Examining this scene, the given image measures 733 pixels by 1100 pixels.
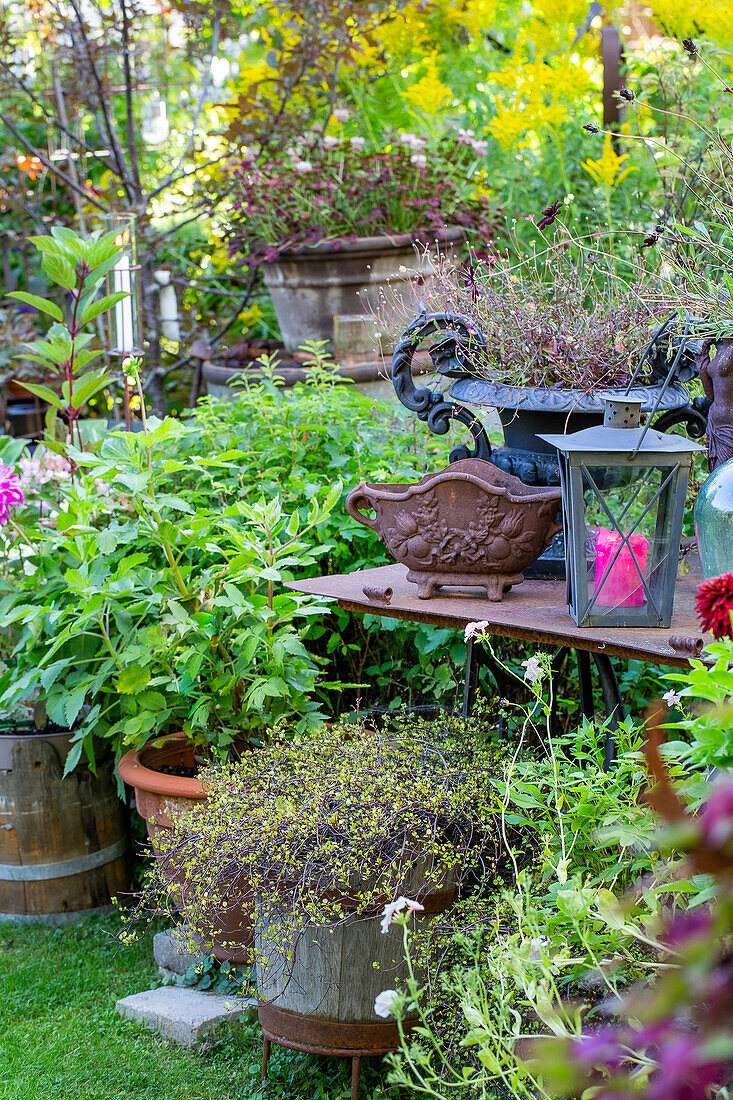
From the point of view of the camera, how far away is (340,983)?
1.86m

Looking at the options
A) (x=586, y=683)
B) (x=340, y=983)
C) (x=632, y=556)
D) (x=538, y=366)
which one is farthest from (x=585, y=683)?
(x=340, y=983)

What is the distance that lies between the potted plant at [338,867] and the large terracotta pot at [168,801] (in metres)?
0.17

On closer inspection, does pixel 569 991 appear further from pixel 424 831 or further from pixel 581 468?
pixel 581 468

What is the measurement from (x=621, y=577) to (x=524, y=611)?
0.20 meters

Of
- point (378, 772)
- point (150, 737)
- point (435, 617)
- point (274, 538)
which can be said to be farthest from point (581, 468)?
point (150, 737)

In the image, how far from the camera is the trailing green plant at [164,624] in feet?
7.89

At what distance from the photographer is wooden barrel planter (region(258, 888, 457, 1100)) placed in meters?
1.85

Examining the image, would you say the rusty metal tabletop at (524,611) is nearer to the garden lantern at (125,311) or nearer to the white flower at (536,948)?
the white flower at (536,948)

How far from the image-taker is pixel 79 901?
114 inches

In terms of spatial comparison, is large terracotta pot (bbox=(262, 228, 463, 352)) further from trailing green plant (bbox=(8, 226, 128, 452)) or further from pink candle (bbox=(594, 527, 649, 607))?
pink candle (bbox=(594, 527, 649, 607))

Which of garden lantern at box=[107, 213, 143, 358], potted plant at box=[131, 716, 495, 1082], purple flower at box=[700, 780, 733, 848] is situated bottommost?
potted plant at box=[131, 716, 495, 1082]

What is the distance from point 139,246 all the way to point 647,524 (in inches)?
163

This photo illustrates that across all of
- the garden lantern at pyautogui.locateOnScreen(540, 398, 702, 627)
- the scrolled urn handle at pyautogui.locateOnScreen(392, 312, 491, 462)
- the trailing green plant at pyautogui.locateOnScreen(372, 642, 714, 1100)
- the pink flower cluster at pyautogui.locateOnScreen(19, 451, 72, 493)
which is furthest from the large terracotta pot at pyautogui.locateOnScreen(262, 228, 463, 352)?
the trailing green plant at pyautogui.locateOnScreen(372, 642, 714, 1100)

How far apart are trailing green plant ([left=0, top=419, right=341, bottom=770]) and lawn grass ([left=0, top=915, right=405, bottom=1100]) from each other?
1.77 feet
